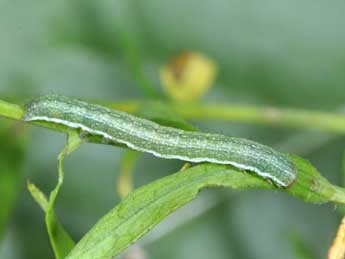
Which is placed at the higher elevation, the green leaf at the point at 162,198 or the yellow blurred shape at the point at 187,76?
the yellow blurred shape at the point at 187,76

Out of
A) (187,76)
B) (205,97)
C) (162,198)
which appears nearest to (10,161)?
(187,76)

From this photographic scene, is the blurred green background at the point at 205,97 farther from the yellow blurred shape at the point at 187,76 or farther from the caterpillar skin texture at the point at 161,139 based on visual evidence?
the caterpillar skin texture at the point at 161,139

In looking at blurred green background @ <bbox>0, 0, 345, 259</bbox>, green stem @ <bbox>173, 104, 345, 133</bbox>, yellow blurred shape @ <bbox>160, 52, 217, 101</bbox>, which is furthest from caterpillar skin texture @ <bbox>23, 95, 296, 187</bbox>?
blurred green background @ <bbox>0, 0, 345, 259</bbox>

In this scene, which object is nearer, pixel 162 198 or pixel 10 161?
pixel 162 198

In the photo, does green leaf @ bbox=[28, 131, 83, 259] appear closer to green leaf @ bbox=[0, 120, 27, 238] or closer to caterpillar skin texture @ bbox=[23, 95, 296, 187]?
caterpillar skin texture @ bbox=[23, 95, 296, 187]

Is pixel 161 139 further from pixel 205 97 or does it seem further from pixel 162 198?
pixel 205 97

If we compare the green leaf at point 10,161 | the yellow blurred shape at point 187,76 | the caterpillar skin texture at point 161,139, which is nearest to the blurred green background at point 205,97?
the yellow blurred shape at point 187,76
